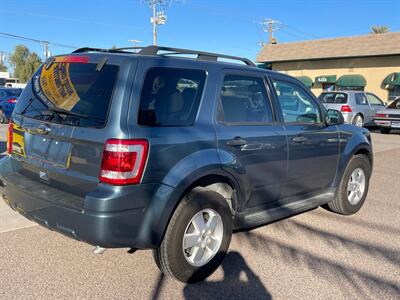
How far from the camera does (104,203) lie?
9.57ft

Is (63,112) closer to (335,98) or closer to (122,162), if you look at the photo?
(122,162)

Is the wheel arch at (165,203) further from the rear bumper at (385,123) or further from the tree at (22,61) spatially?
the tree at (22,61)

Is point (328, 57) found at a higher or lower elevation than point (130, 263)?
higher

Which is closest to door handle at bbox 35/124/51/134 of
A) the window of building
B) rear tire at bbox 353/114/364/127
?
rear tire at bbox 353/114/364/127

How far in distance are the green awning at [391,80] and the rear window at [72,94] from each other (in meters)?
25.5

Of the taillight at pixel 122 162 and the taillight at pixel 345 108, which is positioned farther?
the taillight at pixel 345 108

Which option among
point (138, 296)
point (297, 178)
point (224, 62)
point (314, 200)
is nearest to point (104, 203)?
point (138, 296)

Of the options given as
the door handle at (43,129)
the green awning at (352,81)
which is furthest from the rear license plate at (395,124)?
the door handle at (43,129)

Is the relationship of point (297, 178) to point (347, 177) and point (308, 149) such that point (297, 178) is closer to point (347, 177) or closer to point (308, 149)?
point (308, 149)

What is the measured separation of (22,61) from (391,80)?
8771 cm

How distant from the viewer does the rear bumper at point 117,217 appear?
9.63ft

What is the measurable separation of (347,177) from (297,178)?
45.1 inches

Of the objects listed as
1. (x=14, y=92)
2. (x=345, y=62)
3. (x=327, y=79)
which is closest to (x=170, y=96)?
(x=14, y=92)

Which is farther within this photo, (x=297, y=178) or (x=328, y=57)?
(x=328, y=57)
